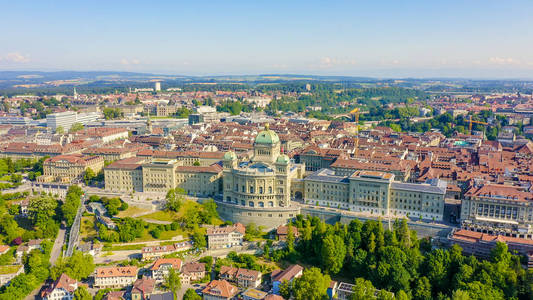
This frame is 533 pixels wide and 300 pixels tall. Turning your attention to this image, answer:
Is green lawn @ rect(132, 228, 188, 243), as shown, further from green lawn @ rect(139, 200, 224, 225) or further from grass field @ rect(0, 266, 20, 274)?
grass field @ rect(0, 266, 20, 274)

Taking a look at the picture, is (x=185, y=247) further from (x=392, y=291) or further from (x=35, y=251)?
(x=392, y=291)

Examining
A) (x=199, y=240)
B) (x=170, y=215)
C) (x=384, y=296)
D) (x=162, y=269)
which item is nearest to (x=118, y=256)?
(x=162, y=269)

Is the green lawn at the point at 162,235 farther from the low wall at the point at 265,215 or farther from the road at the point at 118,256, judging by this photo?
the low wall at the point at 265,215

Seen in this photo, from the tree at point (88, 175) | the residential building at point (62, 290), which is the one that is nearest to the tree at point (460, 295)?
the residential building at point (62, 290)

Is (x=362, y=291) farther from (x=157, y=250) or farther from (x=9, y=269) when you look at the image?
(x=9, y=269)

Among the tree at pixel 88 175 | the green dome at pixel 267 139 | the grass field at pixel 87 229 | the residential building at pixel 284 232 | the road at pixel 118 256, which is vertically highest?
Result: the green dome at pixel 267 139

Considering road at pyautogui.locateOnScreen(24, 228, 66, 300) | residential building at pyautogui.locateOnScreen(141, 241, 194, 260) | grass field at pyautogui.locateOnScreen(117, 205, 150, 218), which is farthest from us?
grass field at pyautogui.locateOnScreen(117, 205, 150, 218)

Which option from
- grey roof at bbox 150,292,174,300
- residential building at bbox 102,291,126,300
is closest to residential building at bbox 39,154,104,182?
residential building at bbox 102,291,126,300
